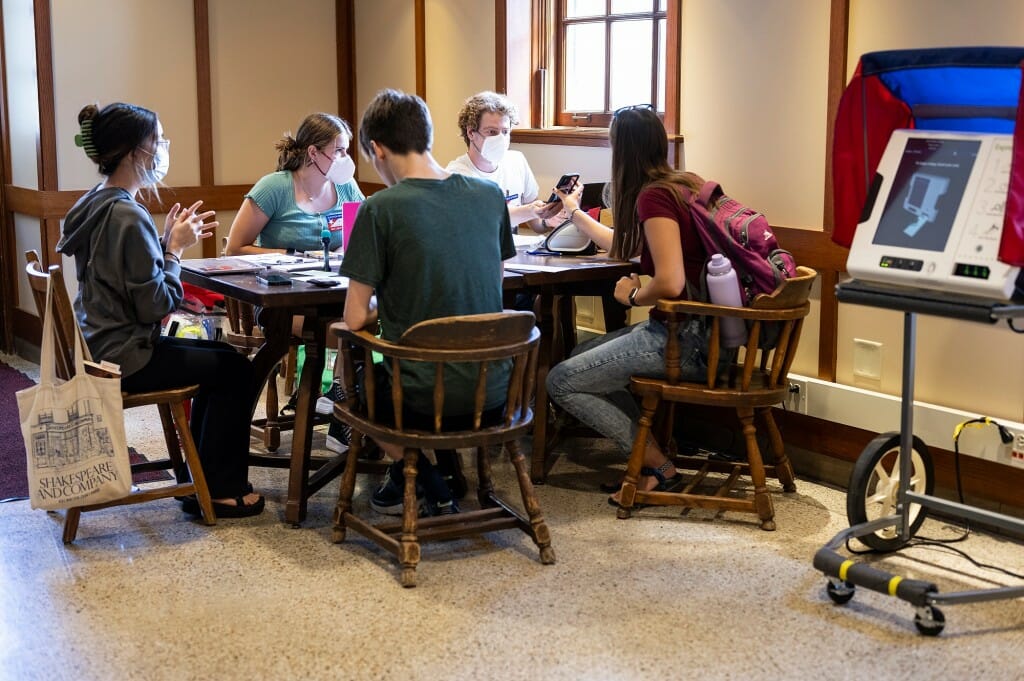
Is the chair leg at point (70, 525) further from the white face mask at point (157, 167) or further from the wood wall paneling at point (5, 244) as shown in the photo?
the wood wall paneling at point (5, 244)

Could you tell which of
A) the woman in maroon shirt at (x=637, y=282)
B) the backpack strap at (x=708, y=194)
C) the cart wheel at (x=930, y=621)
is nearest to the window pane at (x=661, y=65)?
the woman in maroon shirt at (x=637, y=282)

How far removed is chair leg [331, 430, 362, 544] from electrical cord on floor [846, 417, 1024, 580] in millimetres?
1331

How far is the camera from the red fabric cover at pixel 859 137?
2.98 m

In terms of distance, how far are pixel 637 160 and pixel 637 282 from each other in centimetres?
39

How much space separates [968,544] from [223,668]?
2.05 m

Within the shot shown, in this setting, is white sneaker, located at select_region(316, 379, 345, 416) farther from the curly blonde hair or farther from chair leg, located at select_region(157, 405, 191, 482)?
the curly blonde hair

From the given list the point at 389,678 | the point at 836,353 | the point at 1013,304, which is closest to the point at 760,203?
the point at 836,353

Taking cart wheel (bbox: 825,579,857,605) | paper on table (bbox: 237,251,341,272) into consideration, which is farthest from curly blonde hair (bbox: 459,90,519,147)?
cart wheel (bbox: 825,579,857,605)

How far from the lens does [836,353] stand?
3.95 metres

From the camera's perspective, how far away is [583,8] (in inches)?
195

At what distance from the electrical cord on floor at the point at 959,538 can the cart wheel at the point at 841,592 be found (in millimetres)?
242

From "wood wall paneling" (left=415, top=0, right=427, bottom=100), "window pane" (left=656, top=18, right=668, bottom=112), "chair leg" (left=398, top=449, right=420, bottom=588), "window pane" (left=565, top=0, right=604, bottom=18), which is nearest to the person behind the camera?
"chair leg" (left=398, top=449, right=420, bottom=588)

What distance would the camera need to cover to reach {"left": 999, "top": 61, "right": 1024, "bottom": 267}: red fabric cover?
8.55 ft

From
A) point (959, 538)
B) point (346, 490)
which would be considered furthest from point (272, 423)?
point (959, 538)
